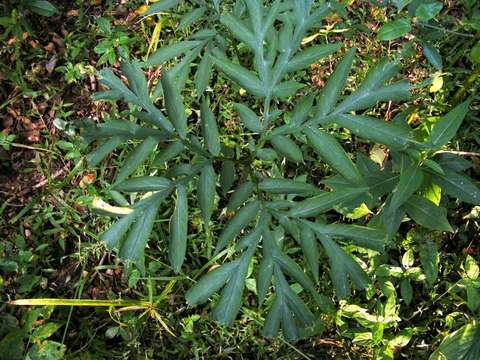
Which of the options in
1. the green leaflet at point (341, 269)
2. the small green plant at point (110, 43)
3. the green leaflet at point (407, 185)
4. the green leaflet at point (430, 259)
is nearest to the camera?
the green leaflet at point (341, 269)

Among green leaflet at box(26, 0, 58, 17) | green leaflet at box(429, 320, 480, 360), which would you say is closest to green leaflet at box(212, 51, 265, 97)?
green leaflet at box(429, 320, 480, 360)

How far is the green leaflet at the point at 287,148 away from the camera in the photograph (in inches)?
60.8

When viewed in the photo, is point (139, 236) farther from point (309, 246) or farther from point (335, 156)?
point (335, 156)

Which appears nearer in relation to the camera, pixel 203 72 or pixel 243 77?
pixel 243 77

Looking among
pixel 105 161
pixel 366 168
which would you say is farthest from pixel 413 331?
pixel 105 161

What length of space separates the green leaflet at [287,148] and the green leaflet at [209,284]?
13.6 inches

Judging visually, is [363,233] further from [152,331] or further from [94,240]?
[94,240]

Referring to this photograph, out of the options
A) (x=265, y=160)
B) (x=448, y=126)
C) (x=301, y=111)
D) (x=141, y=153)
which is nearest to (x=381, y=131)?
(x=301, y=111)

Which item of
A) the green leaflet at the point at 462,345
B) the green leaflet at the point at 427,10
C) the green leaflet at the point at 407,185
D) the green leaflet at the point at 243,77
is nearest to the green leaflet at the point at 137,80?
the green leaflet at the point at 243,77

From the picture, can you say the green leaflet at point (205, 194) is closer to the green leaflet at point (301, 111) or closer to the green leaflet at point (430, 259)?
the green leaflet at point (301, 111)

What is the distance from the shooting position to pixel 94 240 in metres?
2.37

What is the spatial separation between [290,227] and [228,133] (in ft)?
3.20

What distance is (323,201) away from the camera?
5.09 feet

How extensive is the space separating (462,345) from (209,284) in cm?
112
